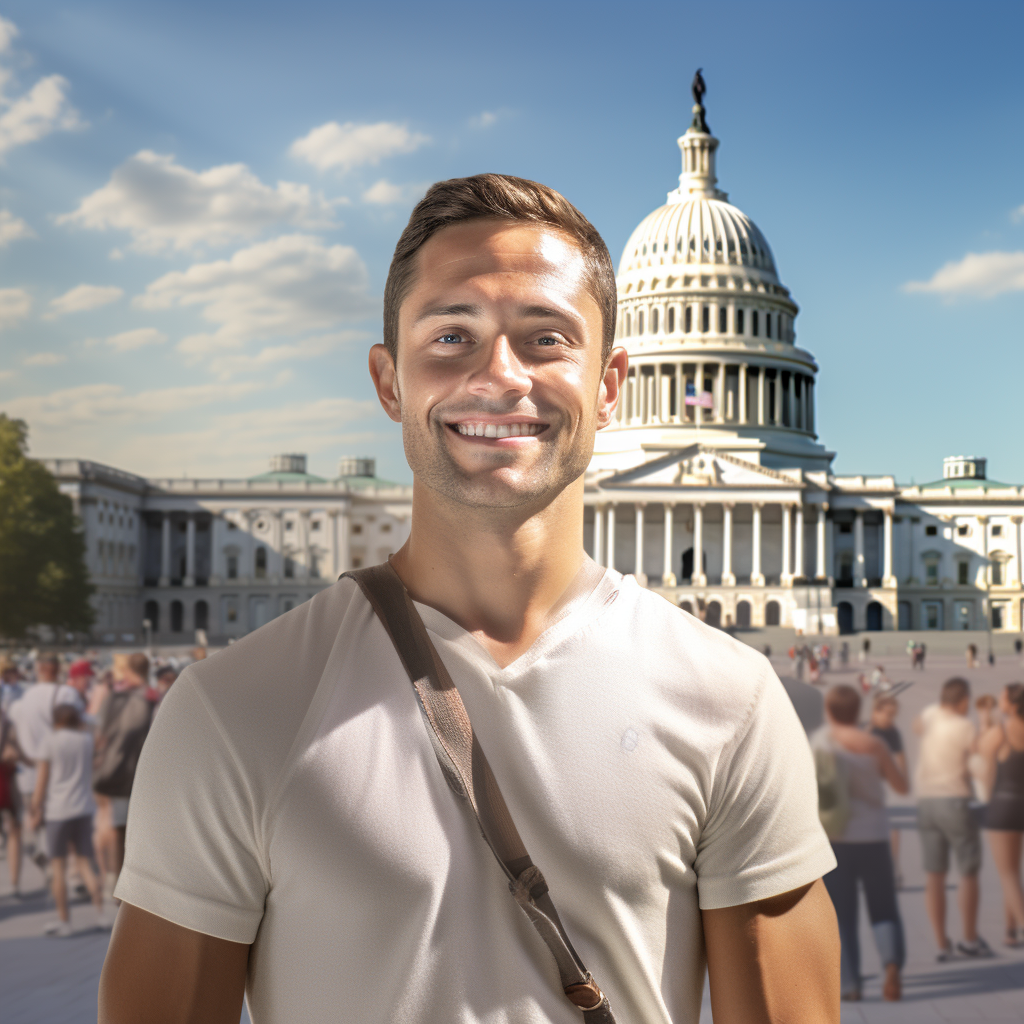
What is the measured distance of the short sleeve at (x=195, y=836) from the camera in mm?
2340

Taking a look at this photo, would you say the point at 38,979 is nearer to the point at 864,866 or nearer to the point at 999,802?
the point at 864,866

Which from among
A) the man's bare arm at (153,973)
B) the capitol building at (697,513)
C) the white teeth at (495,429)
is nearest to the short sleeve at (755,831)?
the white teeth at (495,429)

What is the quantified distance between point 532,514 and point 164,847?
3.51 ft

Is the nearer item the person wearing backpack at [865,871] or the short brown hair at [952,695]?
the person wearing backpack at [865,871]

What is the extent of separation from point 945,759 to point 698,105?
119458mm

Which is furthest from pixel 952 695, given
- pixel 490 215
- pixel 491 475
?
pixel 490 215

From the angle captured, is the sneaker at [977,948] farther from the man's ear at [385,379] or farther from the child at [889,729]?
the man's ear at [385,379]

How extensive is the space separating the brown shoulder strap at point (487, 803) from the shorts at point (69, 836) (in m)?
10.1

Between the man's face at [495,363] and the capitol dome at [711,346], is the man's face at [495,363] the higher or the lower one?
the lower one

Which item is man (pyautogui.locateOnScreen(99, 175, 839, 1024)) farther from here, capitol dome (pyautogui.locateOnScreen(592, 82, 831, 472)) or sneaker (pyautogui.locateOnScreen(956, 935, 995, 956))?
capitol dome (pyautogui.locateOnScreen(592, 82, 831, 472))

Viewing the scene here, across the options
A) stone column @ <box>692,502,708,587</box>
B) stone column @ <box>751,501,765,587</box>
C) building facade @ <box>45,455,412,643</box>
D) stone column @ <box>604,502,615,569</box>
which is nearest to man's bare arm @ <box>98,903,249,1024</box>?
stone column @ <box>692,502,708,587</box>

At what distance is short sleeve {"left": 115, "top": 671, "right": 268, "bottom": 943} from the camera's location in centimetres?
234

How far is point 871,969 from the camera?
988cm

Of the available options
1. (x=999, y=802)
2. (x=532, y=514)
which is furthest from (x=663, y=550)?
(x=532, y=514)
